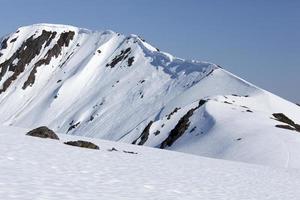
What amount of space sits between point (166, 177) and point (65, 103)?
117 metres

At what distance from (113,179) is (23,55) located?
156 meters

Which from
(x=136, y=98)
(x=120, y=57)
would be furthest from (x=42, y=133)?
(x=120, y=57)

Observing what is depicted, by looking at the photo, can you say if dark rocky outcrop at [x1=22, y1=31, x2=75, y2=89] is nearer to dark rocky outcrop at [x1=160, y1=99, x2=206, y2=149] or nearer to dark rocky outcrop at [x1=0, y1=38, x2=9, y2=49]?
dark rocky outcrop at [x1=0, y1=38, x2=9, y2=49]

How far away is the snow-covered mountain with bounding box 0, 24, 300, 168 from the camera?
52.2 metres

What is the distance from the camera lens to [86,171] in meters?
16.9

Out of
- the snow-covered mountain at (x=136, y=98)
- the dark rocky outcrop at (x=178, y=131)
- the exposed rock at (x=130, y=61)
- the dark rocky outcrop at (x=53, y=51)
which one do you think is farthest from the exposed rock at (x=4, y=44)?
the dark rocky outcrop at (x=178, y=131)

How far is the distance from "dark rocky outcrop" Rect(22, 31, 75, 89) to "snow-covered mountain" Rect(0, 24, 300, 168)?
0.34 meters

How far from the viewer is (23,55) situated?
543 ft

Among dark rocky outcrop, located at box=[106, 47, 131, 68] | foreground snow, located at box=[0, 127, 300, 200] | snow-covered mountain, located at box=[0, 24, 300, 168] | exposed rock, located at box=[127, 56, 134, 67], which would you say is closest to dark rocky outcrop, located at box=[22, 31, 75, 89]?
snow-covered mountain, located at box=[0, 24, 300, 168]

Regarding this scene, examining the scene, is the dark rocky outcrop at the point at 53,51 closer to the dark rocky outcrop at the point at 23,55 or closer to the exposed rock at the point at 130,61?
the dark rocky outcrop at the point at 23,55

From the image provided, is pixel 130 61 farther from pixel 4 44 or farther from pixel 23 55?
pixel 4 44

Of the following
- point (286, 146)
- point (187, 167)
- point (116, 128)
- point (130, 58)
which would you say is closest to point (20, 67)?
point (130, 58)

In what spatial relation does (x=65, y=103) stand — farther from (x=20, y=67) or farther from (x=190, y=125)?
(x=190, y=125)

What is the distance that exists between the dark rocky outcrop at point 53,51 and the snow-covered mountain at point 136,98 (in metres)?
0.34
